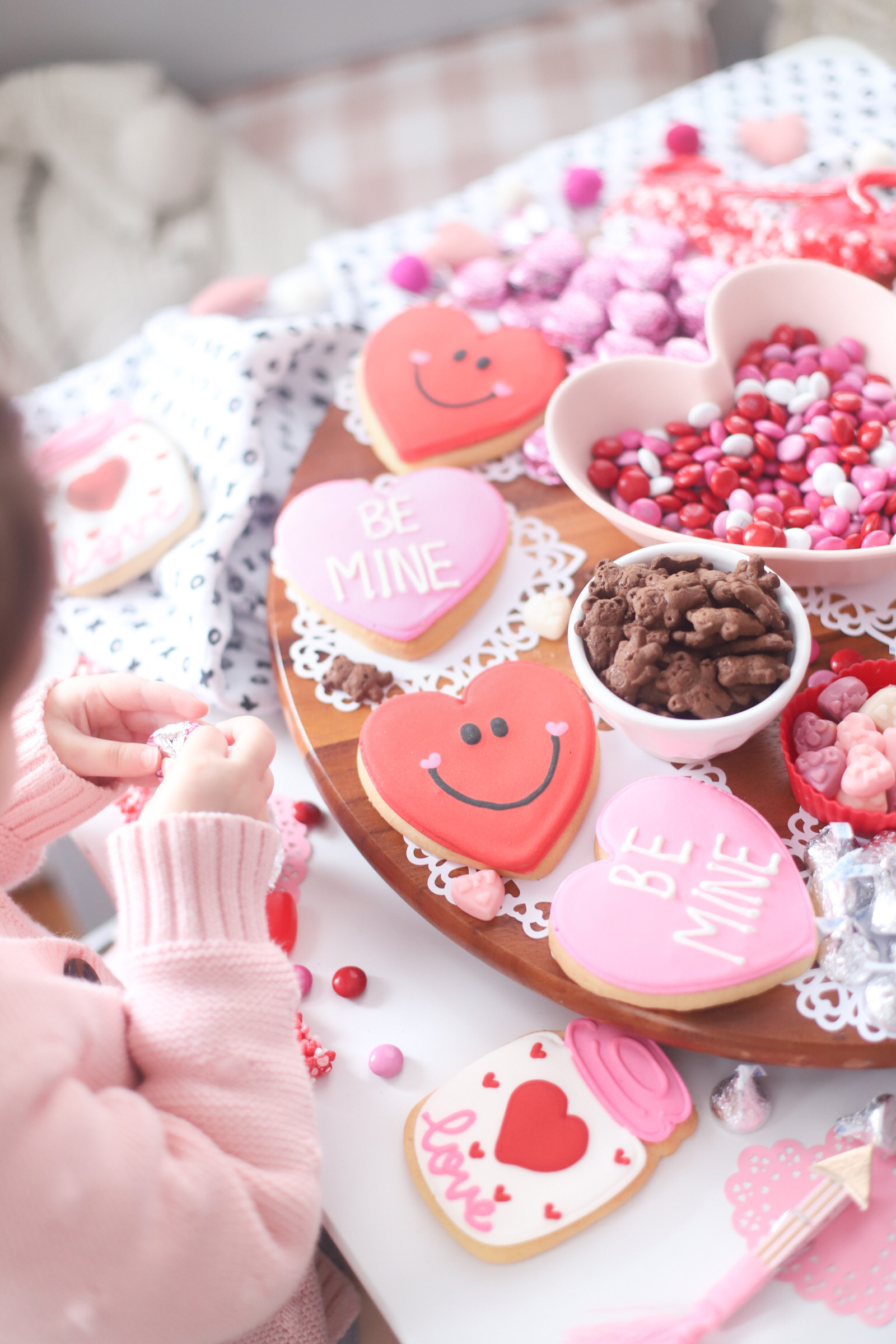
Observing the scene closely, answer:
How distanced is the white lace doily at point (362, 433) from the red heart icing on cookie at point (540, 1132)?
604 millimetres

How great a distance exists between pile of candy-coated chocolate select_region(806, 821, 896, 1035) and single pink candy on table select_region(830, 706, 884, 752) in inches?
2.5

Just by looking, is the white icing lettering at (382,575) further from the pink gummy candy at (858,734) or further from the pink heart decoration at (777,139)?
the pink heart decoration at (777,139)

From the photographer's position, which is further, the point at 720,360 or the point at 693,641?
the point at 720,360

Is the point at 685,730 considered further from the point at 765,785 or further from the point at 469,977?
the point at 469,977

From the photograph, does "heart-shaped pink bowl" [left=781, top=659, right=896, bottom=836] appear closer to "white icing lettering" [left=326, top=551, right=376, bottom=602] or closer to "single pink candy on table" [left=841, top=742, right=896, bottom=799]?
"single pink candy on table" [left=841, top=742, right=896, bottom=799]

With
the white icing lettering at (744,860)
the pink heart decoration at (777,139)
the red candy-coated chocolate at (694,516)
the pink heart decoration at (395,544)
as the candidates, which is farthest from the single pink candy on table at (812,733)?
the pink heart decoration at (777,139)

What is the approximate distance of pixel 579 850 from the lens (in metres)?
0.81

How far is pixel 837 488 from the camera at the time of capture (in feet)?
3.04

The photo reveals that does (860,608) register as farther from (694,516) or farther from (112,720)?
(112,720)

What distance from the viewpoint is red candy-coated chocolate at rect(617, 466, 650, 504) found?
96 centimetres

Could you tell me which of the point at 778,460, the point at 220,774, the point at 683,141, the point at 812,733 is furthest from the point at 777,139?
the point at 220,774

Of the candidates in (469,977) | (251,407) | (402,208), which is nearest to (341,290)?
(251,407)

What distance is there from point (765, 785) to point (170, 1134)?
51 cm

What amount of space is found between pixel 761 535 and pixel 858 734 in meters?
0.21
